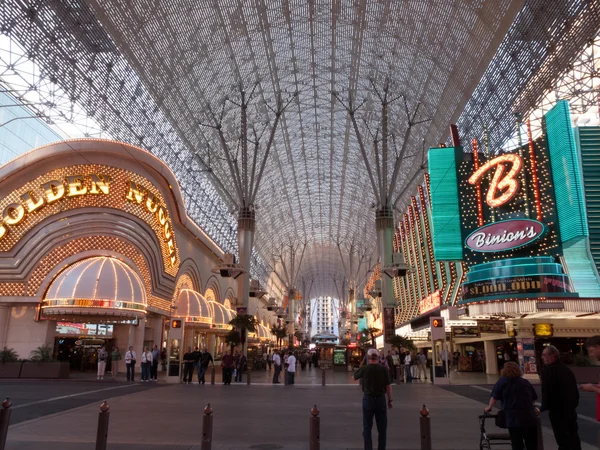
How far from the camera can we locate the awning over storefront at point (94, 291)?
2341 centimetres

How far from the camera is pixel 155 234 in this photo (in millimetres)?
28984

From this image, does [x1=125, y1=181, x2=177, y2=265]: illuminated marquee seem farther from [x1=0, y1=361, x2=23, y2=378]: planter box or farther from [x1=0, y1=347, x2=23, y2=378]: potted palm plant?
[x1=0, y1=361, x2=23, y2=378]: planter box

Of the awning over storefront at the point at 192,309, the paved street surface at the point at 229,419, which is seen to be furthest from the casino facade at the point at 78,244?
the paved street surface at the point at 229,419

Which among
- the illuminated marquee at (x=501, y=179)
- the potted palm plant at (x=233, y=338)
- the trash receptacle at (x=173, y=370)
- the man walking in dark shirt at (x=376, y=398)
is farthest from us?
the potted palm plant at (x=233, y=338)

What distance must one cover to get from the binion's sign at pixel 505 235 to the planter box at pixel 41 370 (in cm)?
2369

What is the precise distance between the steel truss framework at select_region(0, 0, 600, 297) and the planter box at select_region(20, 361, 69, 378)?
1581cm

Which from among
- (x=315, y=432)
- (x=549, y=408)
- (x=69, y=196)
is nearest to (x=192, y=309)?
(x=69, y=196)

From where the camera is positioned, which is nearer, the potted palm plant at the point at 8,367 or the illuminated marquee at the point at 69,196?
the potted palm plant at the point at 8,367

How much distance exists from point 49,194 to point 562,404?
2443cm

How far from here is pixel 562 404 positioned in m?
6.11

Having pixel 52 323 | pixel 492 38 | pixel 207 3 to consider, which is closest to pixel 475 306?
pixel 492 38

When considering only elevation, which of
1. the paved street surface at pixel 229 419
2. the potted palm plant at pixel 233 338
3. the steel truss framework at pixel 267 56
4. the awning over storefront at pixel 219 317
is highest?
the steel truss framework at pixel 267 56

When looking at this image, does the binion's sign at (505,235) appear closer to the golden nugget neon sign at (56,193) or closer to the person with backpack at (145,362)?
the person with backpack at (145,362)

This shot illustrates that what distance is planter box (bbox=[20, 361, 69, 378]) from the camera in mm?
21859
